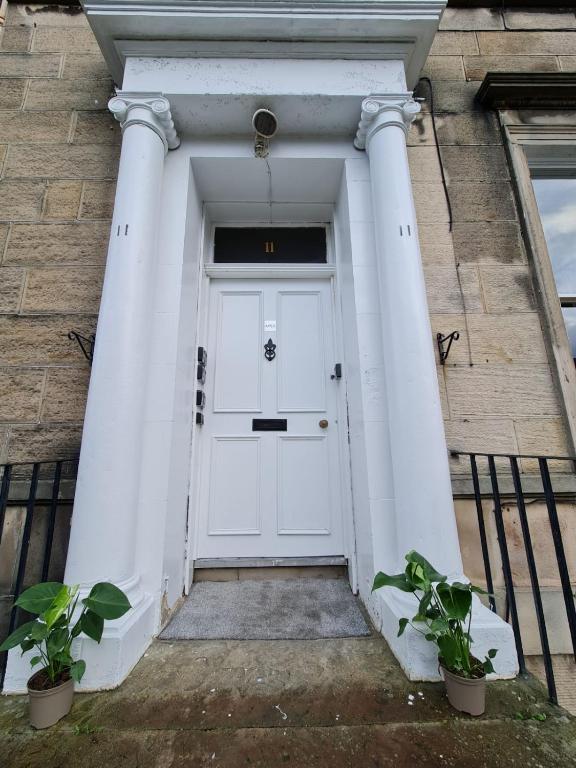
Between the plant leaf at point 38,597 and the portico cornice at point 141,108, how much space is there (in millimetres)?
2621

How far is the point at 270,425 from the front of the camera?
Result: 2.66 meters

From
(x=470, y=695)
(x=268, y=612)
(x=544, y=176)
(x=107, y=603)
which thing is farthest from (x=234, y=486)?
(x=544, y=176)

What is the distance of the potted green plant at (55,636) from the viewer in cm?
127

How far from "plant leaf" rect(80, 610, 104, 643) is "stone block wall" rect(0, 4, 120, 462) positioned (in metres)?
1.21

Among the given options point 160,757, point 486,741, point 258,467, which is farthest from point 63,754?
point 258,467

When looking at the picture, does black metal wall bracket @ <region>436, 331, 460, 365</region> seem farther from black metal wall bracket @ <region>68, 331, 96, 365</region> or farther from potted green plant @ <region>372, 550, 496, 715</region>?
black metal wall bracket @ <region>68, 331, 96, 365</region>

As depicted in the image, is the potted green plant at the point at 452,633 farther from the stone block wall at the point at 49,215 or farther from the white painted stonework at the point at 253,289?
the stone block wall at the point at 49,215

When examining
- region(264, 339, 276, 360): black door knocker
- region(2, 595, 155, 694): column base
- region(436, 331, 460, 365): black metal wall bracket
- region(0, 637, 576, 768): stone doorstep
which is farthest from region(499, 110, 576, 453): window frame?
region(2, 595, 155, 694): column base

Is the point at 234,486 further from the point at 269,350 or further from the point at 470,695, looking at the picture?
the point at 470,695

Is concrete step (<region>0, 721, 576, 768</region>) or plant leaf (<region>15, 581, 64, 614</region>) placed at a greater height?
plant leaf (<region>15, 581, 64, 614</region>)

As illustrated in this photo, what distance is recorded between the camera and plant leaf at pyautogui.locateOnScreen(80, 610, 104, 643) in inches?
52.8

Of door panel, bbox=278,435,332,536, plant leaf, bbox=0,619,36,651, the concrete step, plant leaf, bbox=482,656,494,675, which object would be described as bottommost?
the concrete step

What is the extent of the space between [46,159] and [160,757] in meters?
3.73

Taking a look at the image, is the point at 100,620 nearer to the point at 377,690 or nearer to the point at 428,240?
the point at 377,690
